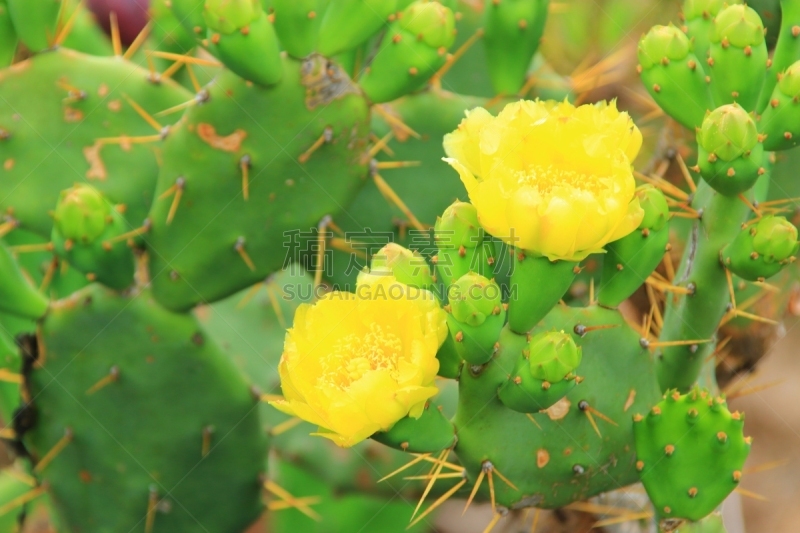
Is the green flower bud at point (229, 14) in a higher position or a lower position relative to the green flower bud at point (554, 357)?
higher

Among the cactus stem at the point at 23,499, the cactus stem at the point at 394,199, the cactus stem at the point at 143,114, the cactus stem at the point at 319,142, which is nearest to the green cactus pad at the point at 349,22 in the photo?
the cactus stem at the point at 319,142

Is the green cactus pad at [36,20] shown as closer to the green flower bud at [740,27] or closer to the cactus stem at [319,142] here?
the cactus stem at [319,142]

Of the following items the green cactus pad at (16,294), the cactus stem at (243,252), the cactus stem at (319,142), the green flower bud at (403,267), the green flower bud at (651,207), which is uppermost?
the green flower bud at (651,207)

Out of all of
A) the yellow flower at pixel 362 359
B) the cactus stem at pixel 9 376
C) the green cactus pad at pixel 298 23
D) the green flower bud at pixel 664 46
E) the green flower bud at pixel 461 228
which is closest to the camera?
the yellow flower at pixel 362 359

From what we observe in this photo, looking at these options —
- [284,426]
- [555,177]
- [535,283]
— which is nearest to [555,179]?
[555,177]

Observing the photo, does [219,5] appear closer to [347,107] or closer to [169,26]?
[347,107]

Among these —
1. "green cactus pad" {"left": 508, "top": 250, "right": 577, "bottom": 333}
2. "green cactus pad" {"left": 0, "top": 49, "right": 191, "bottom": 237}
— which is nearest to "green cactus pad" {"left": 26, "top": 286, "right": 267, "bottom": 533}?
"green cactus pad" {"left": 0, "top": 49, "right": 191, "bottom": 237}

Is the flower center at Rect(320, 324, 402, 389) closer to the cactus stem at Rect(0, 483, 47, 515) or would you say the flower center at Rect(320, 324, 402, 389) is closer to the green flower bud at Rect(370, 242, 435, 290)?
the green flower bud at Rect(370, 242, 435, 290)
